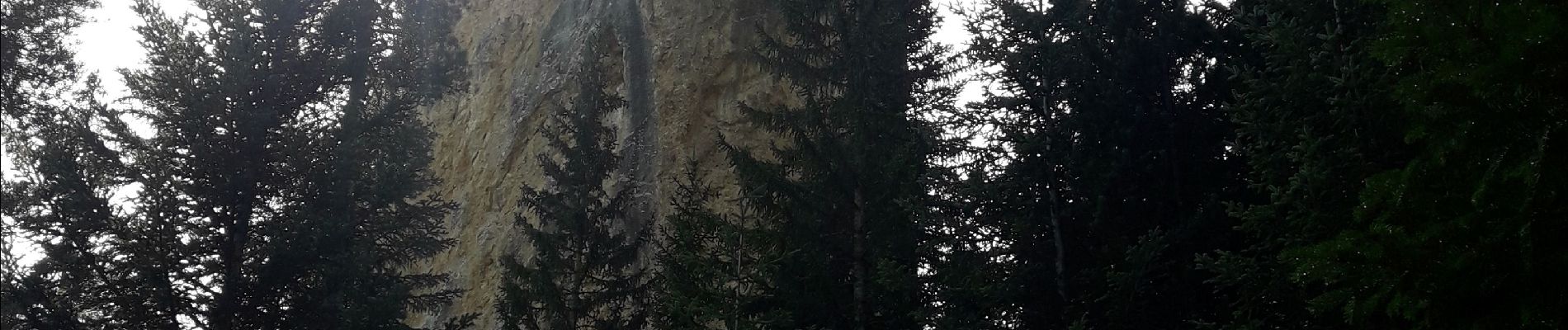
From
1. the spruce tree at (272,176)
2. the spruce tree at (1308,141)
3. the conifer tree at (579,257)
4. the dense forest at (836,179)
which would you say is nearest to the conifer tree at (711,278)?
the dense forest at (836,179)

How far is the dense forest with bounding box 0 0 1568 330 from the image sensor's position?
1166cm

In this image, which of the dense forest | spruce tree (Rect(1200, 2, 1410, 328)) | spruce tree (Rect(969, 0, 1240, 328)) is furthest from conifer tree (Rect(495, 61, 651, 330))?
spruce tree (Rect(1200, 2, 1410, 328))

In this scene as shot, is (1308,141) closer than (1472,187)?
No

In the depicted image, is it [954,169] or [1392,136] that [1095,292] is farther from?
[1392,136]

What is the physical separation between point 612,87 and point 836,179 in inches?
319

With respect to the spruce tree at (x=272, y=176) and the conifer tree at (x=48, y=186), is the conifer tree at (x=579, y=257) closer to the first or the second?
the spruce tree at (x=272, y=176)

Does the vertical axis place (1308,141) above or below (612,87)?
below

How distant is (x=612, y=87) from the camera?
872 inches

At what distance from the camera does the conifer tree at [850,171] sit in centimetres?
1430

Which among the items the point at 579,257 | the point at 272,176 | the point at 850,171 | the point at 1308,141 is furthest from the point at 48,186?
the point at 1308,141

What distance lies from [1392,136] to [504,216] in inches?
632

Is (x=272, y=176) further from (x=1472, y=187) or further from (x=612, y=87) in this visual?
(x=1472, y=187)

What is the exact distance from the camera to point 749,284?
1544 cm

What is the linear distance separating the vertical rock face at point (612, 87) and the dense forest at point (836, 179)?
315 centimetres
